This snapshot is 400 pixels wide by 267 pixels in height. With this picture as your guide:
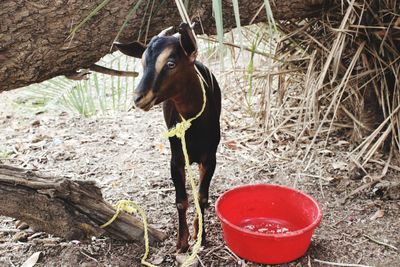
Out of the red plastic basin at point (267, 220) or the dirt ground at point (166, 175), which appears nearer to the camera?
the red plastic basin at point (267, 220)

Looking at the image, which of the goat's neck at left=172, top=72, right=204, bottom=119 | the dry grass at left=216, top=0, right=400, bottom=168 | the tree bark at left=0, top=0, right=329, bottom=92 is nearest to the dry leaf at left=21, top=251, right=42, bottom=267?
the tree bark at left=0, top=0, right=329, bottom=92

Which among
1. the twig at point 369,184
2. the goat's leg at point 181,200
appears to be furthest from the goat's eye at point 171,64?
the twig at point 369,184

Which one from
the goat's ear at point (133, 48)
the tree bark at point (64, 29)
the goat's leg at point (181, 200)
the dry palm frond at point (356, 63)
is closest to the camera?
the goat's ear at point (133, 48)

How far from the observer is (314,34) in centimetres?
236

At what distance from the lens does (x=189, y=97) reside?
163 cm

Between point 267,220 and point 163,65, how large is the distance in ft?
3.19

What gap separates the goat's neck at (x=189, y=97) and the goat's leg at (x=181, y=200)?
0.22 meters

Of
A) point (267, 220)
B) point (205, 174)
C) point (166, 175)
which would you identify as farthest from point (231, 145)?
point (205, 174)

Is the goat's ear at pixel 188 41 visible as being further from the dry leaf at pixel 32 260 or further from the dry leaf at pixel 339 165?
the dry leaf at pixel 339 165

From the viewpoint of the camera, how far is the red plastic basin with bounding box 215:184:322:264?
1.78 m

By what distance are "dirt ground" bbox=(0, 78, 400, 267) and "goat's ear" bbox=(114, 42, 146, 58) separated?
760 millimetres

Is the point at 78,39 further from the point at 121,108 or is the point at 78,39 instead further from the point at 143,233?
the point at 121,108

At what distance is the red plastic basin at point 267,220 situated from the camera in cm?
178

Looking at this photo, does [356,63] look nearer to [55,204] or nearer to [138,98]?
[138,98]
